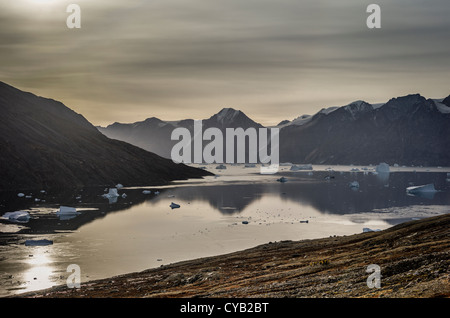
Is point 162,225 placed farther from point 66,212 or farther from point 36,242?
point 36,242

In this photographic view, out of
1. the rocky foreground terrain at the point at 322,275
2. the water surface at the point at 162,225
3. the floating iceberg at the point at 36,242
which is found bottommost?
the water surface at the point at 162,225

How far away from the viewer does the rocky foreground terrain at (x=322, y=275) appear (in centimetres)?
2062

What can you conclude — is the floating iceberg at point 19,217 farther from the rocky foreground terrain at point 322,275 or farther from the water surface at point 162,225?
the rocky foreground terrain at point 322,275

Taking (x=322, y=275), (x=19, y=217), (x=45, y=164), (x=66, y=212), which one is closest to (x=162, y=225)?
(x=66, y=212)

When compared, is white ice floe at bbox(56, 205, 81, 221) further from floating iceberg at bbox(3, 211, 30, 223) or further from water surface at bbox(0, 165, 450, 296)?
floating iceberg at bbox(3, 211, 30, 223)

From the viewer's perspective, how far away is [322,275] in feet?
87.7

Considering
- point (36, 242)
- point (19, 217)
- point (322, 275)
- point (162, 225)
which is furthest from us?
point (162, 225)

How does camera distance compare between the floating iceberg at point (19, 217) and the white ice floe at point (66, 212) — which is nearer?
the floating iceberg at point (19, 217)

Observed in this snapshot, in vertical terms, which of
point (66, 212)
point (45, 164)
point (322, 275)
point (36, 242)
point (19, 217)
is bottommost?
point (66, 212)

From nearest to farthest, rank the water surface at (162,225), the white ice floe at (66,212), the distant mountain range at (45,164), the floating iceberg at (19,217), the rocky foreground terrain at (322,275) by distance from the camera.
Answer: the rocky foreground terrain at (322,275) → the water surface at (162,225) → the floating iceberg at (19,217) → the white ice floe at (66,212) → the distant mountain range at (45,164)

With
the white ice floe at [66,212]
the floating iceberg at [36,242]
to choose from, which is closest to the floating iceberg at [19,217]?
the white ice floe at [66,212]

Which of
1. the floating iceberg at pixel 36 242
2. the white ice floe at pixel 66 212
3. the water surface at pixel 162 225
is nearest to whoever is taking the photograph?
the water surface at pixel 162 225
